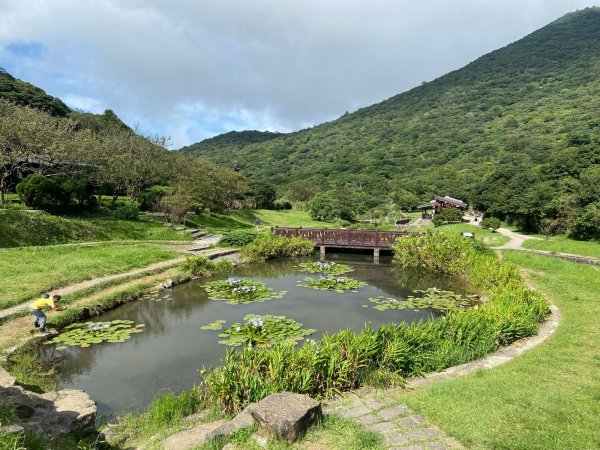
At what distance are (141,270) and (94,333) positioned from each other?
22.2 ft

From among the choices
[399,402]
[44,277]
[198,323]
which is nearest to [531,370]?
[399,402]

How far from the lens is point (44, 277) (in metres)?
14.9

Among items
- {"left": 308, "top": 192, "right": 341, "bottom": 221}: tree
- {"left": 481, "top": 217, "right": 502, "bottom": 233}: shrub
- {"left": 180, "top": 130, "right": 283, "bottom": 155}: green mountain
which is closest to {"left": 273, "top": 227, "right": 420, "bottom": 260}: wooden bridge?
{"left": 481, "top": 217, "right": 502, "bottom": 233}: shrub

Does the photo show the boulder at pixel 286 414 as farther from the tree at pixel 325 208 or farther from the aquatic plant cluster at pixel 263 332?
the tree at pixel 325 208

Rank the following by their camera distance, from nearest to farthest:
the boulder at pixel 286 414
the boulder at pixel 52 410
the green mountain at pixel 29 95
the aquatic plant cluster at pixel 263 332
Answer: the boulder at pixel 286 414
the boulder at pixel 52 410
the aquatic plant cluster at pixel 263 332
the green mountain at pixel 29 95

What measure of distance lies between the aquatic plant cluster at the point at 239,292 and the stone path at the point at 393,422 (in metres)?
9.05

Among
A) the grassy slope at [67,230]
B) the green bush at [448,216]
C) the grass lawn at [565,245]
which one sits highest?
the green bush at [448,216]

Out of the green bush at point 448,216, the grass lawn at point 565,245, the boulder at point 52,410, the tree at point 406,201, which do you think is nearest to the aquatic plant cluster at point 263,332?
the boulder at point 52,410

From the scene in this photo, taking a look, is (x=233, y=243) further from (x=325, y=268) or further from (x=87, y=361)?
(x=87, y=361)

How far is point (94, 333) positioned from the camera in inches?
461

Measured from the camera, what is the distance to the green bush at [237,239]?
1049 inches

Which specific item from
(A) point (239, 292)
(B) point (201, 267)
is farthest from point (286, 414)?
(B) point (201, 267)

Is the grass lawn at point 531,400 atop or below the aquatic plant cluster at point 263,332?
atop

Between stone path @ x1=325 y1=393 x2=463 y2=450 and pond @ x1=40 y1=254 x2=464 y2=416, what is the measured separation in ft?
13.4
